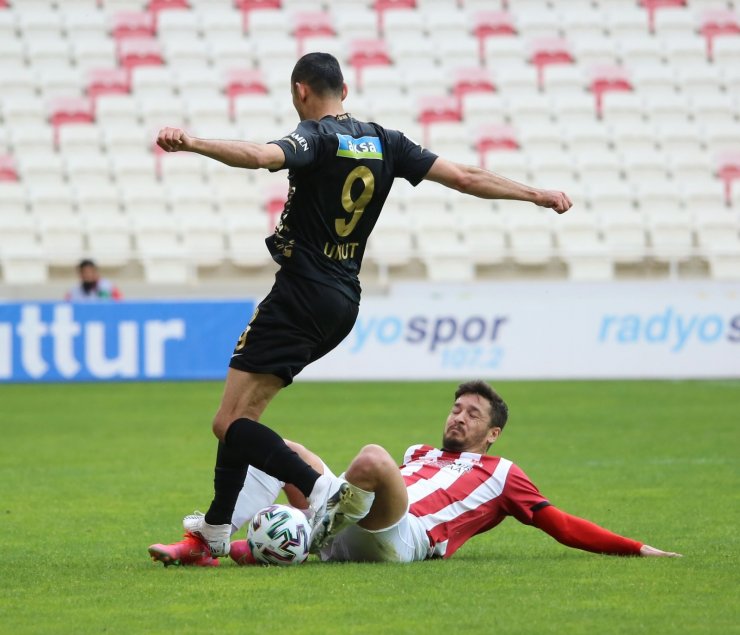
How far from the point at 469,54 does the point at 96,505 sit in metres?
18.0

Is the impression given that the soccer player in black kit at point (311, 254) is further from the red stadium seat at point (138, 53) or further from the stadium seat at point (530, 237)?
the red stadium seat at point (138, 53)

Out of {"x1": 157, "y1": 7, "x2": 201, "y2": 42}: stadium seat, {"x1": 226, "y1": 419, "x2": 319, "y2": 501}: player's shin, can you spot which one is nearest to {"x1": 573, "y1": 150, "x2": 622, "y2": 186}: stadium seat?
{"x1": 157, "y1": 7, "x2": 201, "y2": 42}: stadium seat

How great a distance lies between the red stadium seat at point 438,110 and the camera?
904 inches

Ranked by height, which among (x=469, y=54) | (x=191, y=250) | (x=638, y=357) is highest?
(x=469, y=54)

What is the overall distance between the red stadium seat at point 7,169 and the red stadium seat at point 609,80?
1024 cm

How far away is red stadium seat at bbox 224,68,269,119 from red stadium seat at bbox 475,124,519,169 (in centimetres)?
385

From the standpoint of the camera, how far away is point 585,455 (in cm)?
1023

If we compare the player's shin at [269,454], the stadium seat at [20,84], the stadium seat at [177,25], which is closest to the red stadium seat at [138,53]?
the stadium seat at [177,25]

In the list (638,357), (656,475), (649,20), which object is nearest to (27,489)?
(656,475)

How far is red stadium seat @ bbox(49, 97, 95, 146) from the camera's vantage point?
22.4 m

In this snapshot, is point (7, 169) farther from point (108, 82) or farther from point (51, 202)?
point (108, 82)

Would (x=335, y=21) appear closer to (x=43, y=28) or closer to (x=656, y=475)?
(x=43, y=28)

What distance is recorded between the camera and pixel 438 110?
23141 mm

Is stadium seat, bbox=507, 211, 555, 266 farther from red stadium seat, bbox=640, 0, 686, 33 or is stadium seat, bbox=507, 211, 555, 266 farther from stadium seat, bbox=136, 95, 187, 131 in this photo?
red stadium seat, bbox=640, 0, 686, 33
